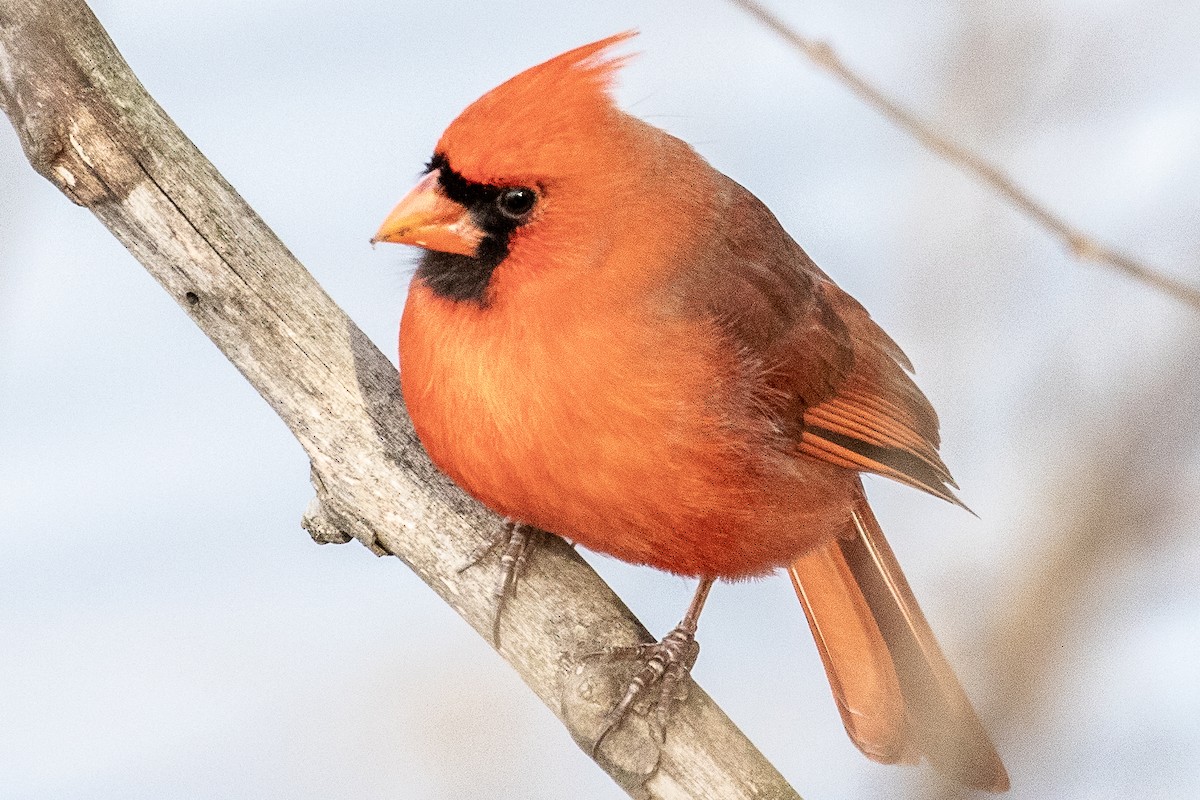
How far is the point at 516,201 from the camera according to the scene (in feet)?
5.85


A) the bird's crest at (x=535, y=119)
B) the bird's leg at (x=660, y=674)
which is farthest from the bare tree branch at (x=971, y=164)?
the bird's leg at (x=660, y=674)

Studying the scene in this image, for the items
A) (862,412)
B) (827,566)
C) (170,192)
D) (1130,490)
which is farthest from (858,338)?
(1130,490)

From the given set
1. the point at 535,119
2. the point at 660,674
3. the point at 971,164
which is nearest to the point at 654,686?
the point at 660,674

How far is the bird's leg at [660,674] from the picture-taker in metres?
1.91

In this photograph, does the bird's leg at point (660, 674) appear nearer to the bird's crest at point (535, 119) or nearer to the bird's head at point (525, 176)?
the bird's head at point (525, 176)

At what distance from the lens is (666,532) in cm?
183

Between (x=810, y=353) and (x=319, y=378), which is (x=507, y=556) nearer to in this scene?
(x=319, y=378)

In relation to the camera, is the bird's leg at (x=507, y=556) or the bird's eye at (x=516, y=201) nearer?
the bird's eye at (x=516, y=201)

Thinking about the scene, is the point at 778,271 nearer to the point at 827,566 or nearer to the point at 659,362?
the point at 659,362

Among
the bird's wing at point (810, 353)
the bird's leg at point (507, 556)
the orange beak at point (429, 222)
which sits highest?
the orange beak at point (429, 222)

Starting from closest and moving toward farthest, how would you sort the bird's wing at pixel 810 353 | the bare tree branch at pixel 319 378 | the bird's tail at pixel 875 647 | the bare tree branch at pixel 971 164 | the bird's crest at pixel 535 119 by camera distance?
the bare tree branch at pixel 971 164
the bird's crest at pixel 535 119
the bare tree branch at pixel 319 378
the bird's wing at pixel 810 353
the bird's tail at pixel 875 647

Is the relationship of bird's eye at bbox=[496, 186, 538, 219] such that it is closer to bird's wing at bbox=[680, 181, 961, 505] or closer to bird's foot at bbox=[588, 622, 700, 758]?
bird's wing at bbox=[680, 181, 961, 505]

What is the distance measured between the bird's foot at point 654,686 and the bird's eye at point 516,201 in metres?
0.62

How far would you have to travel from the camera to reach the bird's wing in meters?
1.95
